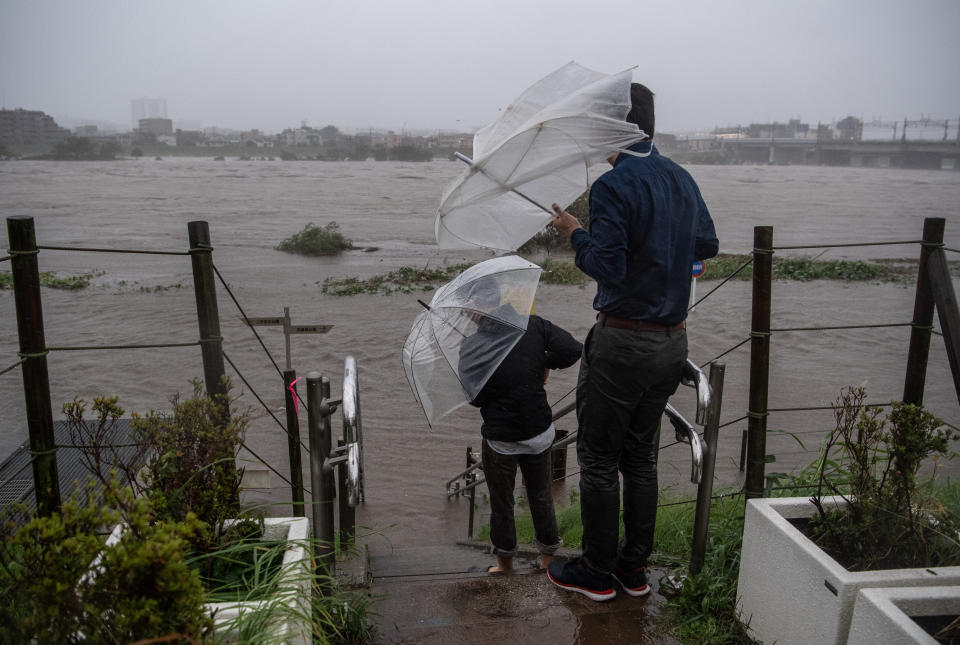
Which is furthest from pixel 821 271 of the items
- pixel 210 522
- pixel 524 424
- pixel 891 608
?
pixel 210 522

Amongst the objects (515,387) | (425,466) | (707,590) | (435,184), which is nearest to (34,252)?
(515,387)

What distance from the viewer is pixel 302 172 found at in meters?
92.6

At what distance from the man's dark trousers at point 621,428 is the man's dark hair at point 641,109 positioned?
0.80 meters

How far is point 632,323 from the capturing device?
280cm

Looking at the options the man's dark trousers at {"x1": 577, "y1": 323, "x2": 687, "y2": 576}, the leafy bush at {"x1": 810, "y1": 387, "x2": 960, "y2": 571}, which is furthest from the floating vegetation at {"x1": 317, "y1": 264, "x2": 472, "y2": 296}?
the leafy bush at {"x1": 810, "y1": 387, "x2": 960, "y2": 571}

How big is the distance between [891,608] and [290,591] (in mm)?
1661

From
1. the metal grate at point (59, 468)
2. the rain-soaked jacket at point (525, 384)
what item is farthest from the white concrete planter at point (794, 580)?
the metal grate at point (59, 468)

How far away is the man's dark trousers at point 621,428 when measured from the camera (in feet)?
9.17

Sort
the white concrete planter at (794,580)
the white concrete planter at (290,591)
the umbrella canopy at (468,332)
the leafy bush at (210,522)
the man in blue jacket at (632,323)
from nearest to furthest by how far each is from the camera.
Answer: the leafy bush at (210,522), the white concrete planter at (290,591), the white concrete planter at (794,580), the man in blue jacket at (632,323), the umbrella canopy at (468,332)

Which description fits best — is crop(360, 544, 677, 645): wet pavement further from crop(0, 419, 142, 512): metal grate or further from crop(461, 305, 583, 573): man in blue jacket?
crop(0, 419, 142, 512): metal grate

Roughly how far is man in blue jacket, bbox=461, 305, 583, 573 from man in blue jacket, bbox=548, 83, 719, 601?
0.59 meters

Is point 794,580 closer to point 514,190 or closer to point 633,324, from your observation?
point 633,324

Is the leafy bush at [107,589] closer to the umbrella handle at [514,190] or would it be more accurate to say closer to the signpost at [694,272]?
the umbrella handle at [514,190]

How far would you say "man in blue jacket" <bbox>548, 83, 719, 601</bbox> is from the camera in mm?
2729
